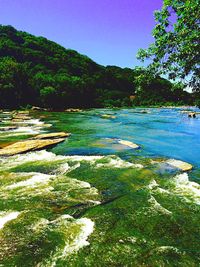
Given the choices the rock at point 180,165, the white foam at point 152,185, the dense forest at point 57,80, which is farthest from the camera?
the rock at point 180,165

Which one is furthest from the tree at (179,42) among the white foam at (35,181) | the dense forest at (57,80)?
the white foam at (35,181)

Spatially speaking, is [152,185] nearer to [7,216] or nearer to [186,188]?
[186,188]

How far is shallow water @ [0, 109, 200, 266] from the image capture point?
279 inches

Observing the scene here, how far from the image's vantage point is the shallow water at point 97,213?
279 inches

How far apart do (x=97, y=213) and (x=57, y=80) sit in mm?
108022

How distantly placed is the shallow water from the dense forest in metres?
4.84

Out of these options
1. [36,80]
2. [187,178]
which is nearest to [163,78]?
[187,178]

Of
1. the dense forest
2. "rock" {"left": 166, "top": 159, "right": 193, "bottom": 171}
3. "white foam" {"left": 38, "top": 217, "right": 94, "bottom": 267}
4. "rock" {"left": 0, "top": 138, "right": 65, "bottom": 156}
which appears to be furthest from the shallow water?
the dense forest

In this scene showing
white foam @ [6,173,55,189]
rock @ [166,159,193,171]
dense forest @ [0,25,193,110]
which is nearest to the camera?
white foam @ [6,173,55,189]

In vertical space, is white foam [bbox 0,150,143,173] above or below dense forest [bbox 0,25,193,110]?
below

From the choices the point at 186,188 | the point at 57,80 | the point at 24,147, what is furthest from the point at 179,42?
the point at 57,80

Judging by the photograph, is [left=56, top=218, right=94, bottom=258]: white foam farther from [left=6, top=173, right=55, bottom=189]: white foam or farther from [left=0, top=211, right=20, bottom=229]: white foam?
[left=6, top=173, right=55, bottom=189]: white foam

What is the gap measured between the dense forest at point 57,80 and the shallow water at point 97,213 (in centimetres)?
484

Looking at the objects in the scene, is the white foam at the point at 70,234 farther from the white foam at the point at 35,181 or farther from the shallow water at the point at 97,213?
the white foam at the point at 35,181
